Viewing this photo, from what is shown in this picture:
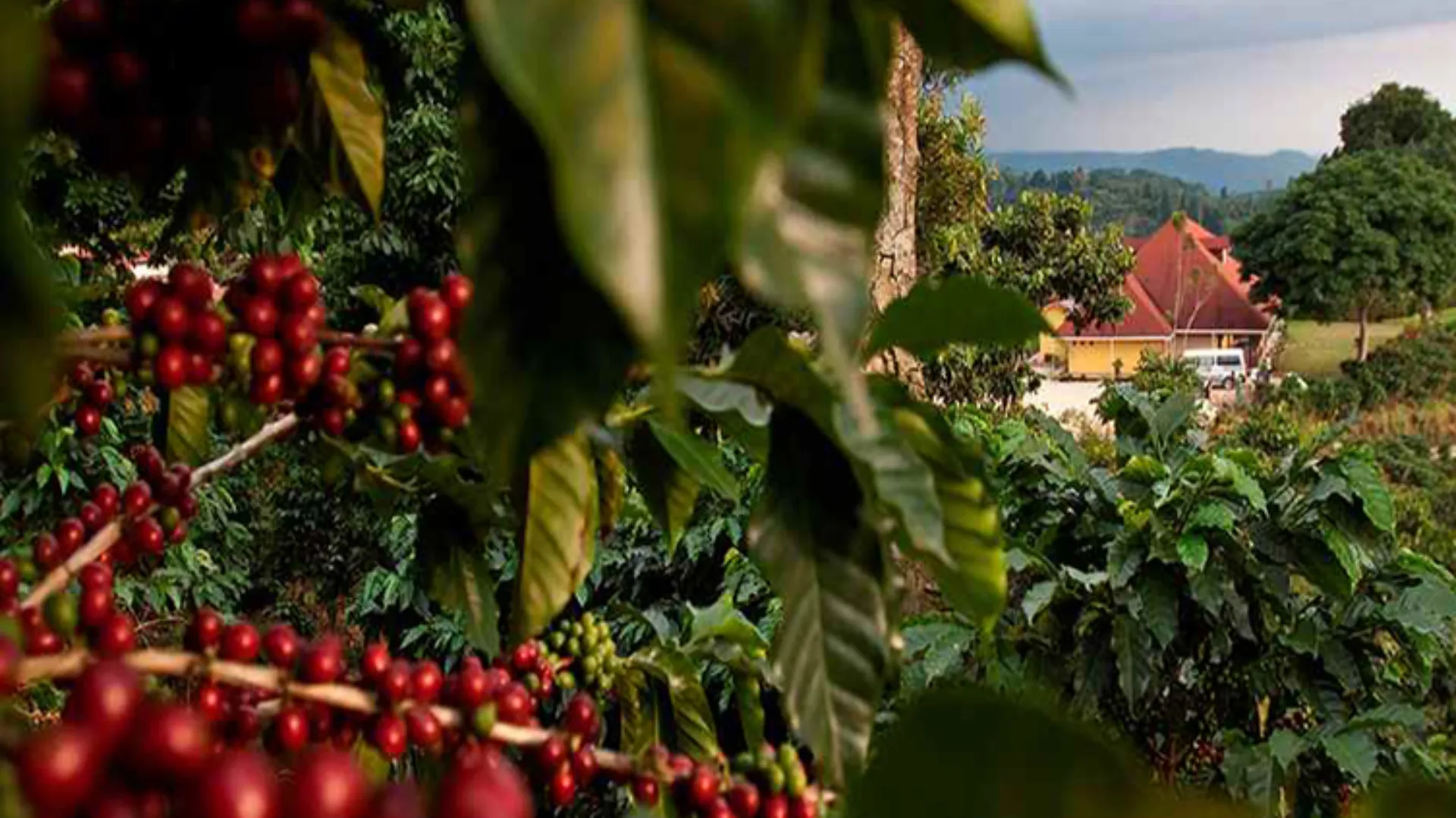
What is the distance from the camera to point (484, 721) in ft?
1.63

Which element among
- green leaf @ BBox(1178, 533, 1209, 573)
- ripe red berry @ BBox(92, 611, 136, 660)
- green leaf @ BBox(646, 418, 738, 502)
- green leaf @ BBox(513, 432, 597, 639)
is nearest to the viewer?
ripe red berry @ BBox(92, 611, 136, 660)

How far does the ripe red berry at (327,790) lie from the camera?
0.23 m

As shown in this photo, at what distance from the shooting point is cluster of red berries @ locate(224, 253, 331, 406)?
52 centimetres

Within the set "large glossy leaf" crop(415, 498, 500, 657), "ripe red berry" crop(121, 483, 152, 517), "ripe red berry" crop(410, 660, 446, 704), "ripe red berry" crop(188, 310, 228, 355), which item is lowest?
"large glossy leaf" crop(415, 498, 500, 657)

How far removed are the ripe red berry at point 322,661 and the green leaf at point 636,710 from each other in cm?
37

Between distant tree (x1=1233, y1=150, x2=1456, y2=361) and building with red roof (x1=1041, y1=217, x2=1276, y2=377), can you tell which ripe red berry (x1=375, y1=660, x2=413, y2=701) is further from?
distant tree (x1=1233, y1=150, x2=1456, y2=361)

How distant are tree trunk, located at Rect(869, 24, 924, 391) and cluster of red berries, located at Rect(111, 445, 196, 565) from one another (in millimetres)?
2387

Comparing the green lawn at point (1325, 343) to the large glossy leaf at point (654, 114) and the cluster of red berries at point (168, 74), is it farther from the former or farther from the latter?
the large glossy leaf at point (654, 114)

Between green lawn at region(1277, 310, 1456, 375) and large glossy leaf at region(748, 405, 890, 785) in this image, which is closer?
large glossy leaf at region(748, 405, 890, 785)

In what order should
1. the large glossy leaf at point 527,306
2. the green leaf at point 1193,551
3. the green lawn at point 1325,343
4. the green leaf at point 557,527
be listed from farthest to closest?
the green lawn at point 1325,343 < the green leaf at point 1193,551 < the green leaf at point 557,527 < the large glossy leaf at point 527,306

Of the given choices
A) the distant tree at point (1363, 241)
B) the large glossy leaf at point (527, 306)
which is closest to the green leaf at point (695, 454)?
the large glossy leaf at point (527, 306)

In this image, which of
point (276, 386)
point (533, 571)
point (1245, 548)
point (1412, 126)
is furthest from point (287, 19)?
point (1412, 126)

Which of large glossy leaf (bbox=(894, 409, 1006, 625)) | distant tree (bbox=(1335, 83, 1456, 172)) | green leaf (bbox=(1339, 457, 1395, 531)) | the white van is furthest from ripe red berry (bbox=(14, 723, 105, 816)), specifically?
distant tree (bbox=(1335, 83, 1456, 172))

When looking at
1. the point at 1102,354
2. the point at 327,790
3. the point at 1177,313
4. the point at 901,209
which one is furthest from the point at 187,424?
the point at 1177,313
